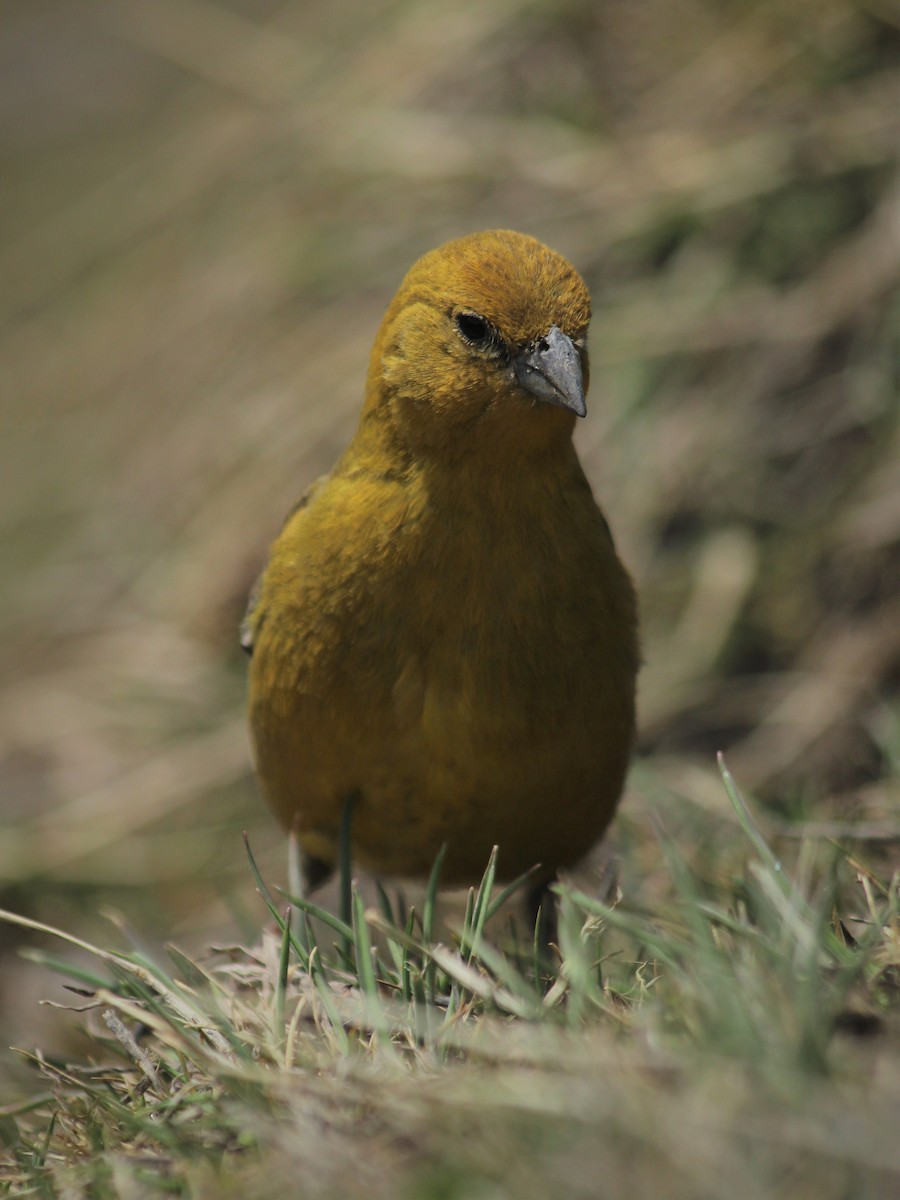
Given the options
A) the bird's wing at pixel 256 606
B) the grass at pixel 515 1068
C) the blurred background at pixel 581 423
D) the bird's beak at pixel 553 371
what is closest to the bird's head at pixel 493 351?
the bird's beak at pixel 553 371

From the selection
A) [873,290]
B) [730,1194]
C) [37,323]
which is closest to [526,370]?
[730,1194]

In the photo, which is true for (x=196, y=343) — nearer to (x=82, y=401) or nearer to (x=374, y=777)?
(x=82, y=401)

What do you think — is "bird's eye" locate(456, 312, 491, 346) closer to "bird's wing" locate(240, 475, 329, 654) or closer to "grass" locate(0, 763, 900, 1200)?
"bird's wing" locate(240, 475, 329, 654)

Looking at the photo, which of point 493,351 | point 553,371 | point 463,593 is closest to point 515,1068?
point 463,593

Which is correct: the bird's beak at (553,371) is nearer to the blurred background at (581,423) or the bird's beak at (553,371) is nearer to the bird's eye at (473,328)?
the bird's eye at (473,328)

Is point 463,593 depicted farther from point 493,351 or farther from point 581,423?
point 581,423

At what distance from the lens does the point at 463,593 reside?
328 centimetres

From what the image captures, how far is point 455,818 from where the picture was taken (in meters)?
3.44

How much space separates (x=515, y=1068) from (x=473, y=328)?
5.62ft

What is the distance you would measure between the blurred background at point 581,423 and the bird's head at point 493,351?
4.38 feet

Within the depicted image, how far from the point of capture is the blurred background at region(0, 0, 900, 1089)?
504 cm

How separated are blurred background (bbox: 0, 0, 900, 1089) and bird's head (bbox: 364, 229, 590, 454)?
1.33m

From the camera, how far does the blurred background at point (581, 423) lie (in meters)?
5.04

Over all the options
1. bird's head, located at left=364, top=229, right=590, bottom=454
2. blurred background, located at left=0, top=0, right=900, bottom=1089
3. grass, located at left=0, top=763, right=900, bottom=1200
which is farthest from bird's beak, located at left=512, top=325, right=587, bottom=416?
blurred background, located at left=0, top=0, right=900, bottom=1089
